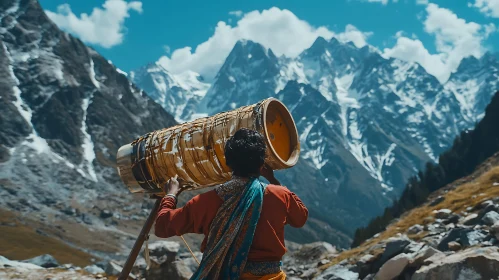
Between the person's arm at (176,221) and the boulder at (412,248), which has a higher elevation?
the person's arm at (176,221)

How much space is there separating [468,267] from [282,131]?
4.63m

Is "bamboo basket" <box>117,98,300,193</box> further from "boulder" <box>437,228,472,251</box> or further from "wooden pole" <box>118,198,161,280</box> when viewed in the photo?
"boulder" <box>437,228,472,251</box>

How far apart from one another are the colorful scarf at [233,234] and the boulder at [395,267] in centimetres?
686

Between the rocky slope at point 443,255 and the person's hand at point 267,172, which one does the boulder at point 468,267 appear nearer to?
the rocky slope at point 443,255

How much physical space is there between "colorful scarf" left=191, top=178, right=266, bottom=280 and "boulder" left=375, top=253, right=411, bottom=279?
22.5ft

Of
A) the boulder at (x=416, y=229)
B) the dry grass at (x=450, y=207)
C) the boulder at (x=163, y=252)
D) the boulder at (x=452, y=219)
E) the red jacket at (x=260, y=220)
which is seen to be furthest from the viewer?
the dry grass at (x=450, y=207)

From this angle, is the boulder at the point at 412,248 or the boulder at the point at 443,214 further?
the boulder at the point at 443,214

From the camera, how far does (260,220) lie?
5.19 metres

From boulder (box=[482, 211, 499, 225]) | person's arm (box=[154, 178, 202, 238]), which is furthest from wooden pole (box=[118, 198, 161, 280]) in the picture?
boulder (box=[482, 211, 499, 225])

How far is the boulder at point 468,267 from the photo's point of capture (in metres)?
9.04

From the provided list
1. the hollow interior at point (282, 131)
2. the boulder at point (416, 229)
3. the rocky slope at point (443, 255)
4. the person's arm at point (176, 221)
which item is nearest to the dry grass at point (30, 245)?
the boulder at point (416, 229)

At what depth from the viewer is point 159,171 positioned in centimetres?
718

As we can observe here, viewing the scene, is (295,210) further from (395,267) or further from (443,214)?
(443,214)

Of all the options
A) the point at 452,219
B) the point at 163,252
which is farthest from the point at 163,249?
the point at 452,219
